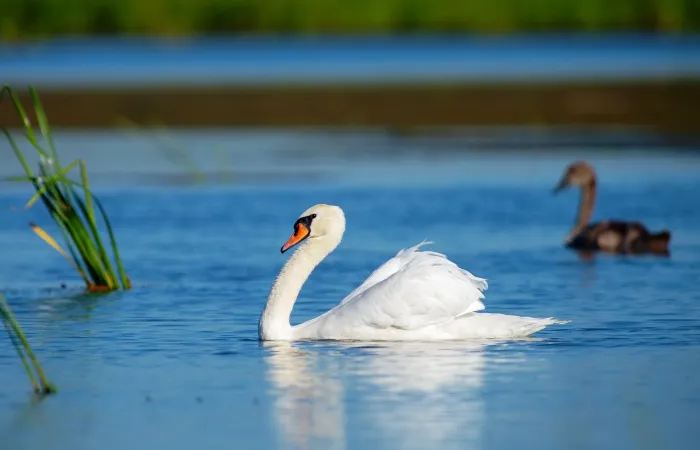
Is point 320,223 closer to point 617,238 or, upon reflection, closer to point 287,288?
point 287,288

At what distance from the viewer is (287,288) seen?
1000 cm

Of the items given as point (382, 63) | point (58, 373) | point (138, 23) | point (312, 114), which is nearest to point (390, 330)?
point (58, 373)

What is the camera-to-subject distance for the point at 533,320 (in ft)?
31.4

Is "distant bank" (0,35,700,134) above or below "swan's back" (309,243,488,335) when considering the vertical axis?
above

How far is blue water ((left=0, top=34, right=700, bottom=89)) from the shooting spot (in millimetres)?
38781

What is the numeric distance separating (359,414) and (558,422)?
0.89m

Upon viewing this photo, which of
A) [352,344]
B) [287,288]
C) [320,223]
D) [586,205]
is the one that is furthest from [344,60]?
[352,344]

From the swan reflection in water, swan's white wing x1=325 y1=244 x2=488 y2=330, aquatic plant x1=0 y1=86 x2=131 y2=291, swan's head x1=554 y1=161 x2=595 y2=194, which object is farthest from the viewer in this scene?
swan's head x1=554 y1=161 x2=595 y2=194

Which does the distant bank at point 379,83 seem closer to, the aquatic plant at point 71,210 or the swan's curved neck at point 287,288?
the aquatic plant at point 71,210

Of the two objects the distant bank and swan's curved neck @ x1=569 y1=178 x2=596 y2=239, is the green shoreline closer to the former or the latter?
the distant bank

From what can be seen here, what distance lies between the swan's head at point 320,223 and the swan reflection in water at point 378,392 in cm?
78

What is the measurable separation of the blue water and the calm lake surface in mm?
17705

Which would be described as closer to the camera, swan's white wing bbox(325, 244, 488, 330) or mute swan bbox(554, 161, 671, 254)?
swan's white wing bbox(325, 244, 488, 330)

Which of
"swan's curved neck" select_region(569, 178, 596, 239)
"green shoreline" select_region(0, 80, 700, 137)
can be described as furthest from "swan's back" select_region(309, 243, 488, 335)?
"green shoreline" select_region(0, 80, 700, 137)
